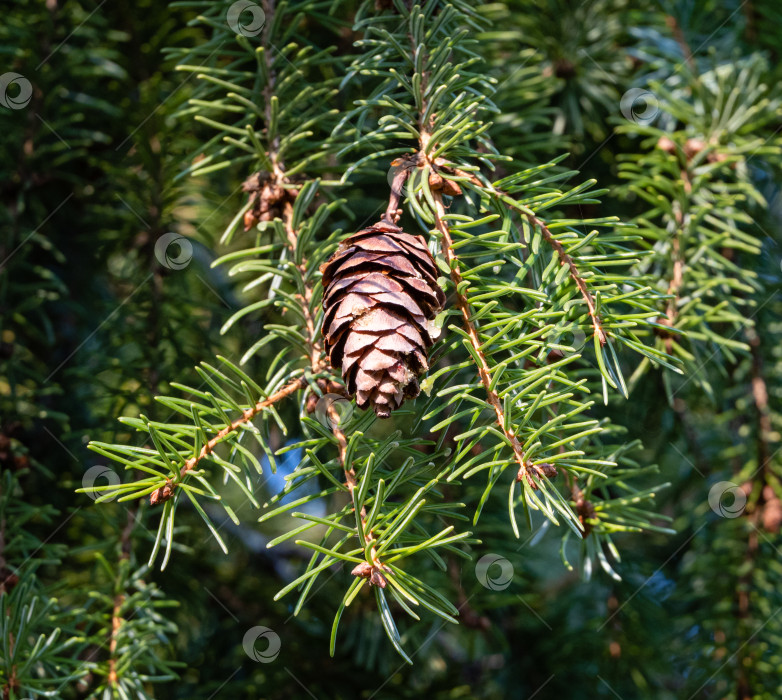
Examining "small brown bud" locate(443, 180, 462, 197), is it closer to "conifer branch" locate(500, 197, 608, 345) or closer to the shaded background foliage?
"conifer branch" locate(500, 197, 608, 345)

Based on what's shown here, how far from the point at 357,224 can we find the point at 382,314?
48 cm

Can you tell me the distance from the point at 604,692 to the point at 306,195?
788mm

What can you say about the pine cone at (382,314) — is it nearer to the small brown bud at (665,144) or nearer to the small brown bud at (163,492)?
the small brown bud at (163,492)

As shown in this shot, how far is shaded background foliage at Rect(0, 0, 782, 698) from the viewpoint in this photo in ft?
2.75

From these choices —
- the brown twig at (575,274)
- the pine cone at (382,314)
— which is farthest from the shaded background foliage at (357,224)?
the pine cone at (382,314)

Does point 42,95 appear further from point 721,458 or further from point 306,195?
point 721,458

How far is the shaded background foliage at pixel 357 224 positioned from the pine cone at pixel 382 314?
1.23 ft

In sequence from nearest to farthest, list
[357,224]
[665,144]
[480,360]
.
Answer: [480,360] < [665,144] < [357,224]

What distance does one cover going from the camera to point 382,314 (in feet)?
1.52

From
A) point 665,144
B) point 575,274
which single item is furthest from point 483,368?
point 665,144

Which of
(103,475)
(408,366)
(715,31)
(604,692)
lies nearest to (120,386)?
(103,475)

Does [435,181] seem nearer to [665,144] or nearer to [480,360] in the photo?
[480,360]

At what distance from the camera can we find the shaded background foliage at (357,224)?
0.84 metres

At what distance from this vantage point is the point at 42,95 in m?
0.92
